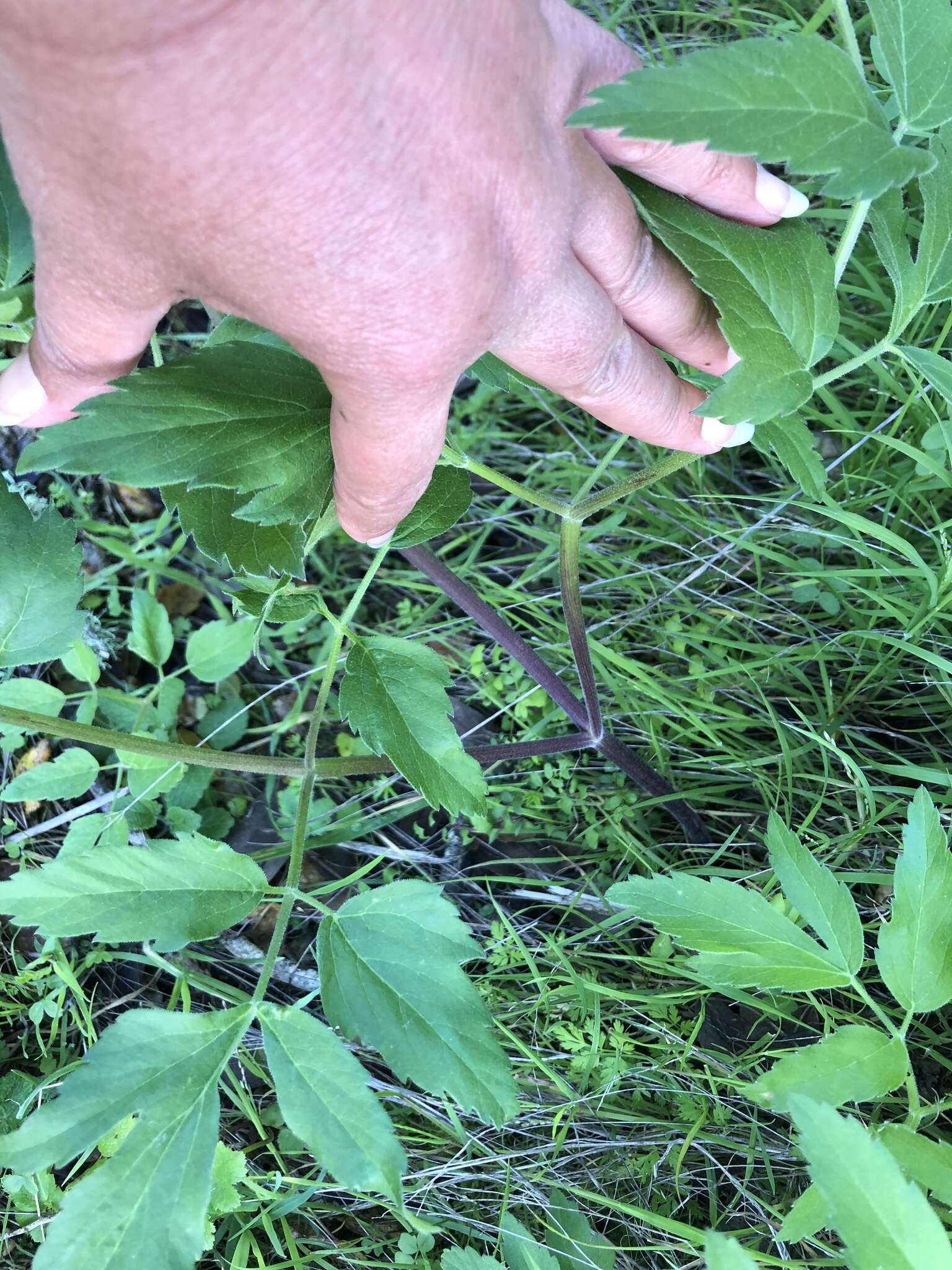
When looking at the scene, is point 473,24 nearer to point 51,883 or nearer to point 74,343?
point 74,343

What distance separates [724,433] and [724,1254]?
1.11 metres

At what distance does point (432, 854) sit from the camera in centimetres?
220

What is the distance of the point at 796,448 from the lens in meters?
1.37


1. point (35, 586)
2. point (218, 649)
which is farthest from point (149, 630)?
point (35, 586)

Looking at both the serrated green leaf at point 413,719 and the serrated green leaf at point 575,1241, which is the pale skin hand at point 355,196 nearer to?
the serrated green leaf at point 413,719

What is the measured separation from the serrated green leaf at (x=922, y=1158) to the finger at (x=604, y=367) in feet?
3.41

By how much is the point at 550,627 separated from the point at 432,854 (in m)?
0.62

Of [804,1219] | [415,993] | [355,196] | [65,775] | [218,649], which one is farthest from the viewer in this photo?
[218,649]

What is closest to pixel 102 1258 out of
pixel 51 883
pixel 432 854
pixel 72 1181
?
pixel 51 883

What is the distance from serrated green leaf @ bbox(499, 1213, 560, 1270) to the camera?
1628 millimetres

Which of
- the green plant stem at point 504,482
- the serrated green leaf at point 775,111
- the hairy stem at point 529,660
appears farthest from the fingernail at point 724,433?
the hairy stem at point 529,660

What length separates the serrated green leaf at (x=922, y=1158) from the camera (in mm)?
1267

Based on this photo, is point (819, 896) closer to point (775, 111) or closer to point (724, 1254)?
point (724, 1254)

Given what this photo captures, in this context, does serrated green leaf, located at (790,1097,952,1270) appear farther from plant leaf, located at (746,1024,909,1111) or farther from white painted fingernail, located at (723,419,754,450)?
white painted fingernail, located at (723,419,754,450)
